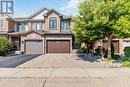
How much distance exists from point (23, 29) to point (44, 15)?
6952mm

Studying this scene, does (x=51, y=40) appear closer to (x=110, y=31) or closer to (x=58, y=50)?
(x=58, y=50)

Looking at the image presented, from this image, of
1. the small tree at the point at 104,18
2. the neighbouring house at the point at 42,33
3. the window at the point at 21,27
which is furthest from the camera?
the window at the point at 21,27

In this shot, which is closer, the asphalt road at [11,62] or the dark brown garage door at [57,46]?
the asphalt road at [11,62]

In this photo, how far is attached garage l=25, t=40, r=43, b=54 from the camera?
152 ft

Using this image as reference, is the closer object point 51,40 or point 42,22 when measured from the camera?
point 51,40

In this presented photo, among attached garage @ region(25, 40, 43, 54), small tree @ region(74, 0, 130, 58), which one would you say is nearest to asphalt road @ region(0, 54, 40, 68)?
small tree @ region(74, 0, 130, 58)

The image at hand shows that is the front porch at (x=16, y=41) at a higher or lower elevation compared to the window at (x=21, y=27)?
lower

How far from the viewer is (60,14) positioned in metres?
48.8

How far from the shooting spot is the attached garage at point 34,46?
152ft

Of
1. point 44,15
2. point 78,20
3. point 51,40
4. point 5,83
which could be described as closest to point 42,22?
point 44,15

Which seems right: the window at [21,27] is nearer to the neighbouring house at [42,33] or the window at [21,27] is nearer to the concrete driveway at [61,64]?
the neighbouring house at [42,33]

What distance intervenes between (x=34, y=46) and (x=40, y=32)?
2.70m

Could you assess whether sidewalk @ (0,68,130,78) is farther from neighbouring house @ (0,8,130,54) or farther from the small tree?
neighbouring house @ (0,8,130,54)

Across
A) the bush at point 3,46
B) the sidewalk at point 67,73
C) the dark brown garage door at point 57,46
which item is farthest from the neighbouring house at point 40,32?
the sidewalk at point 67,73
